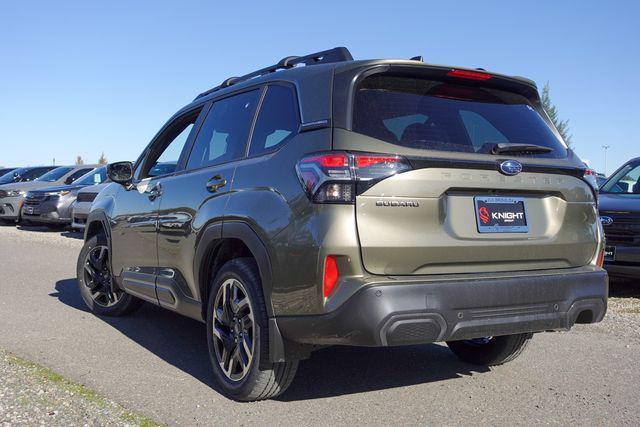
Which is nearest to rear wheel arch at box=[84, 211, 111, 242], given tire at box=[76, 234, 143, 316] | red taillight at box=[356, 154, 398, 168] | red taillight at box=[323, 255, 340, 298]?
tire at box=[76, 234, 143, 316]

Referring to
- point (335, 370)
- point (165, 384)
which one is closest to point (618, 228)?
point (335, 370)

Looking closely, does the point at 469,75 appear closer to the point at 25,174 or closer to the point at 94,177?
the point at 94,177

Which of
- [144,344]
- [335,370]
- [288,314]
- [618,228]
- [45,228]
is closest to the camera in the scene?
[288,314]

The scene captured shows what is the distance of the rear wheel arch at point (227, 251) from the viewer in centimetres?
368

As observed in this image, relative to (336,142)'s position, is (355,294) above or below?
below

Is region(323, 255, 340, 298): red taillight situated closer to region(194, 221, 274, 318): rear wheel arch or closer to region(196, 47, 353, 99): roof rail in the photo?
region(194, 221, 274, 318): rear wheel arch

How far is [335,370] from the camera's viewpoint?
4754 millimetres

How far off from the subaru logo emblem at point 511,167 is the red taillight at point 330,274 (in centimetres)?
111

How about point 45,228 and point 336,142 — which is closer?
point 336,142

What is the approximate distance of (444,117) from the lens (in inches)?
148

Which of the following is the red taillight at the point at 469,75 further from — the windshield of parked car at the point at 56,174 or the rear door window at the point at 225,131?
the windshield of parked car at the point at 56,174

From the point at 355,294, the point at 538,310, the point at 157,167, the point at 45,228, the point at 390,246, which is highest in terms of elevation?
the point at 157,167

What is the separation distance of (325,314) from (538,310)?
3.99ft

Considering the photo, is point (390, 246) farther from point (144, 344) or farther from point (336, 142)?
point (144, 344)
